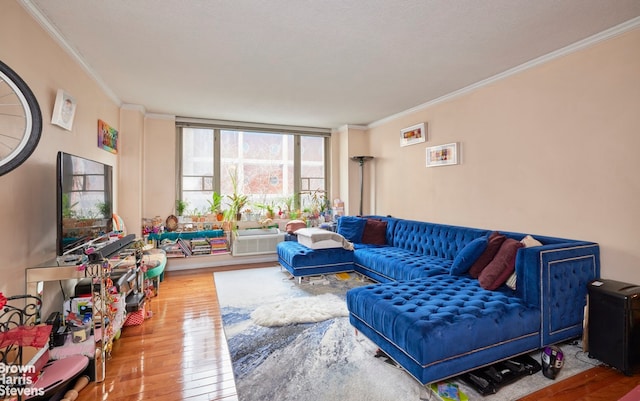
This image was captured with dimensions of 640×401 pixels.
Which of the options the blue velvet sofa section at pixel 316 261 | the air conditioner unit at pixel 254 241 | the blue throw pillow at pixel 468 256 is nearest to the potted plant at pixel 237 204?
the air conditioner unit at pixel 254 241

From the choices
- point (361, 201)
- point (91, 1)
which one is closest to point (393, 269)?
point (361, 201)

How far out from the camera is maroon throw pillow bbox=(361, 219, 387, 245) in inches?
189

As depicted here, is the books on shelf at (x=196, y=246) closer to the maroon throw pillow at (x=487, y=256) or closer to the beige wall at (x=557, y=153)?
the beige wall at (x=557, y=153)

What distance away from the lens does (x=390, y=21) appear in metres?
2.40

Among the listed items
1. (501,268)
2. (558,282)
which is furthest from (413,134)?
(558,282)

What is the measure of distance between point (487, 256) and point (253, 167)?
176 inches

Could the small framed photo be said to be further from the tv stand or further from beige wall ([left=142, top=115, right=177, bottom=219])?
the tv stand

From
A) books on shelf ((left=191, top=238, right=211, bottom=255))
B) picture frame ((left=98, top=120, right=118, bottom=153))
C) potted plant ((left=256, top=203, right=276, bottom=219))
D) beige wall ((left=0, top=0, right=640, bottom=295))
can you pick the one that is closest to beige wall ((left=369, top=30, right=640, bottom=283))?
beige wall ((left=0, top=0, right=640, bottom=295))

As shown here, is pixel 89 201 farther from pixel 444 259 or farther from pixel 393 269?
pixel 444 259

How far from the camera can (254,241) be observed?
553 centimetres

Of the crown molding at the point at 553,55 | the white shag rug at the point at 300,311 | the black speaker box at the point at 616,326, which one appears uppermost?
the crown molding at the point at 553,55

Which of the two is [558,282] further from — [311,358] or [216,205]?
[216,205]

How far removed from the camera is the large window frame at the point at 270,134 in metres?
5.50

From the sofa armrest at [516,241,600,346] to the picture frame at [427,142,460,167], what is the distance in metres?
1.81
